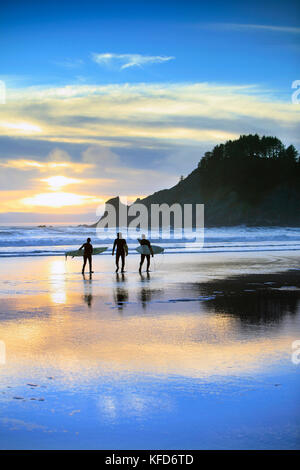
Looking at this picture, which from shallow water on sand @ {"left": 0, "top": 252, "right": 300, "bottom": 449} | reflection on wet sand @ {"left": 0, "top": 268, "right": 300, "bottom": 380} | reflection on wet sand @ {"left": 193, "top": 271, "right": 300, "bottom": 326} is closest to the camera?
shallow water on sand @ {"left": 0, "top": 252, "right": 300, "bottom": 449}

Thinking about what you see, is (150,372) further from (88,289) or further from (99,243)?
(99,243)

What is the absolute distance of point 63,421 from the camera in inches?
195

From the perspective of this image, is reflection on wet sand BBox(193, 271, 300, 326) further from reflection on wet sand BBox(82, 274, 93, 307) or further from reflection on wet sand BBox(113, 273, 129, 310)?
reflection on wet sand BBox(82, 274, 93, 307)

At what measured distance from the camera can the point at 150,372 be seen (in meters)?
6.65

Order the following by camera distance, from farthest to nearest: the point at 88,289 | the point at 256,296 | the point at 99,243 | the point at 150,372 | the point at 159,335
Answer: the point at 99,243 → the point at 88,289 → the point at 256,296 → the point at 159,335 → the point at 150,372

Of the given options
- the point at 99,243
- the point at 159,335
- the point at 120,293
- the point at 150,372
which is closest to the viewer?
the point at 150,372

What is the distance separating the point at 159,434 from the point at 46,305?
8540 mm

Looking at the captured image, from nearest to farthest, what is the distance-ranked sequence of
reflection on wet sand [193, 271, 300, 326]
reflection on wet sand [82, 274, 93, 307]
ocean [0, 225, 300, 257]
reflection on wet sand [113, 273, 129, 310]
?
reflection on wet sand [193, 271, 300, 326] < reflection on wet sand [113, 273, 129, 310] < reflection on wet sand [82, 274, 93, 307] < ocean [0, 225, 300, 257]

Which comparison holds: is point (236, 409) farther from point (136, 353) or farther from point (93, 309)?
point (93, 309)

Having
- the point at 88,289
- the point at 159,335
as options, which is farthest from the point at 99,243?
the point at 159,335

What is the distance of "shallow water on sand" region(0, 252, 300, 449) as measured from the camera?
471cm

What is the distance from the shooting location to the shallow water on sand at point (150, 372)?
471cm

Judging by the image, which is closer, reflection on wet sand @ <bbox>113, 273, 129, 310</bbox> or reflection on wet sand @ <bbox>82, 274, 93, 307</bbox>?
reflection on wet sand @ <bbox>113, 273, 129, 310</bbox>

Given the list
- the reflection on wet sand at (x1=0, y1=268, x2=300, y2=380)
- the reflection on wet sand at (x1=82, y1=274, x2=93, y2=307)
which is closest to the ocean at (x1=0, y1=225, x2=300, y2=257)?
the reflection on wet sand at (x1=82, y1=274, x2=93, y2=307)
